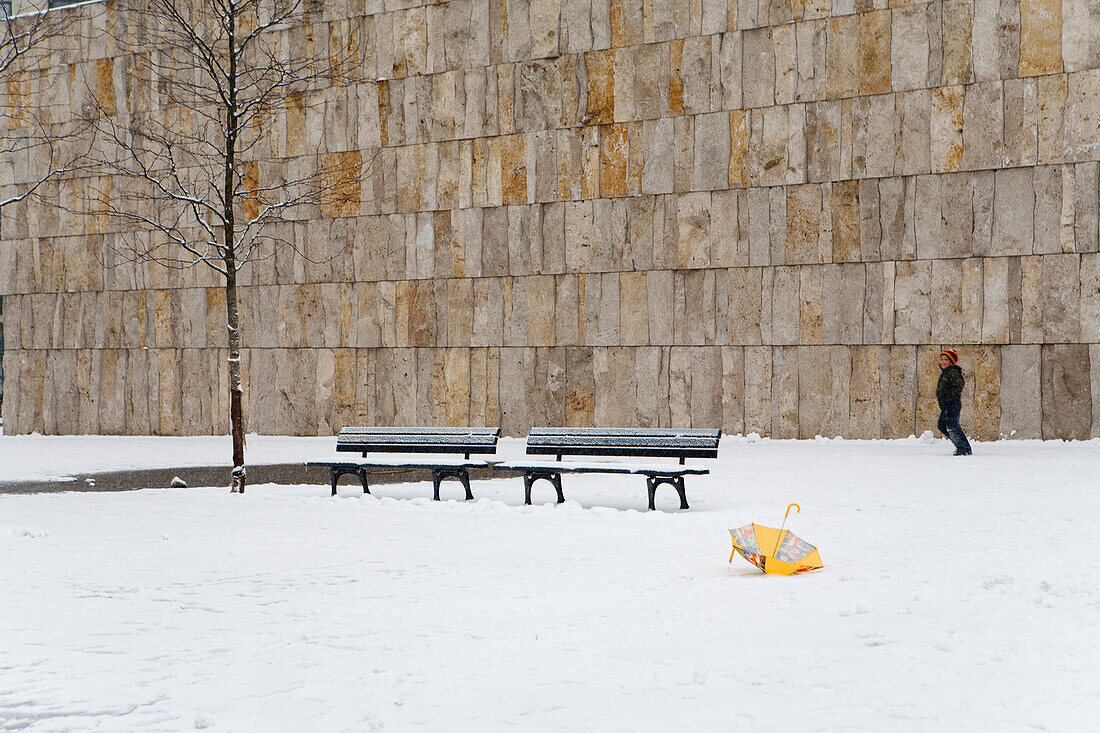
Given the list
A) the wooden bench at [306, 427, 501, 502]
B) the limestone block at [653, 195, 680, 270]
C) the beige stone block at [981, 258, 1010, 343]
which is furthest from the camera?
the limestone block at [653, 195, 680, 270]

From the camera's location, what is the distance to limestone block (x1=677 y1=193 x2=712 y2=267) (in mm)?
20422

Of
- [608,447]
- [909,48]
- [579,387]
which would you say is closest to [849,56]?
[909,48]

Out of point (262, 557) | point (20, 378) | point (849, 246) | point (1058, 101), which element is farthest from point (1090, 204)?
point (20, 378)

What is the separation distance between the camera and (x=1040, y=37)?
17906 mm

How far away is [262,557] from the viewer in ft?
30.6

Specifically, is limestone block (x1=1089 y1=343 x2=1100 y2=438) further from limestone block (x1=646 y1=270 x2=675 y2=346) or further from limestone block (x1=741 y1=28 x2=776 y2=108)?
limestone block (x1=646 y1=270 x2=675 y2=346)

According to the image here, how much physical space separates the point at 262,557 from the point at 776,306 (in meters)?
12.7

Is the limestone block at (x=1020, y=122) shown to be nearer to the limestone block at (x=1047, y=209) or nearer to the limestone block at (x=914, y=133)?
the limestone block at (x=1047, y=209)

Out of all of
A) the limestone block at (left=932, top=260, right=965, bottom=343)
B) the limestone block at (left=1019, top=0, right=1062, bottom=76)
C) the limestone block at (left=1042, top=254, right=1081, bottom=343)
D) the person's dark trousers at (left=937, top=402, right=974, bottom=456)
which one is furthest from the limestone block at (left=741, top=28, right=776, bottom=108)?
the person's dark trousers at (left=937, top=402, right=974, bottom=456)

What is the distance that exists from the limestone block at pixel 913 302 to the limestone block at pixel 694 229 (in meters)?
3.44

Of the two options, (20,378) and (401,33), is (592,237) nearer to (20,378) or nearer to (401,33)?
(401,33)

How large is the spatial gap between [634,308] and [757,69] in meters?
4.85

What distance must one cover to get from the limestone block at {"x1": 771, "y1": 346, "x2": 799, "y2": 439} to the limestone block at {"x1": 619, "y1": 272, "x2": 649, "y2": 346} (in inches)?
98.5

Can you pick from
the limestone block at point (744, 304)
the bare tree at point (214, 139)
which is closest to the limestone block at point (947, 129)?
the limestone block at point (744, 304)
